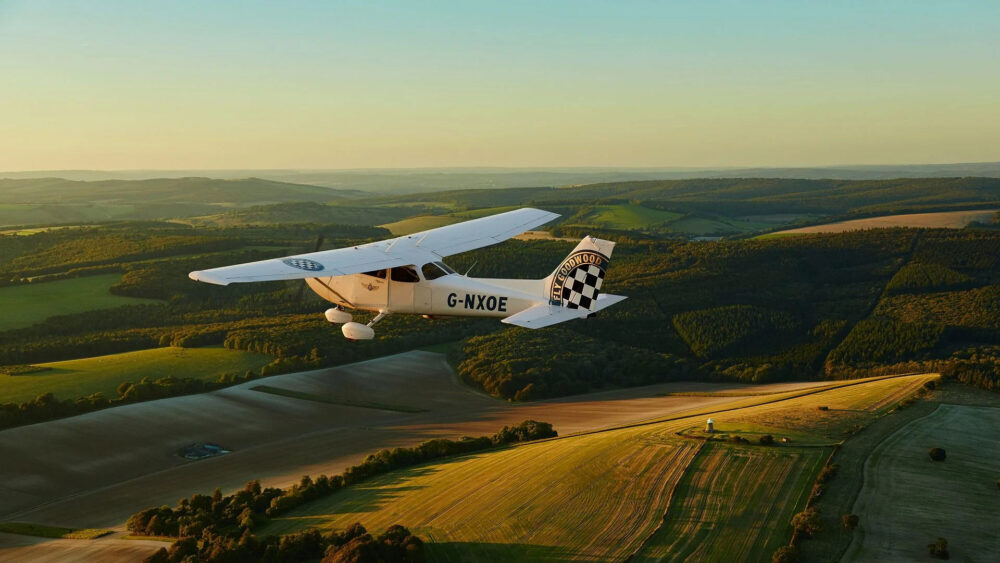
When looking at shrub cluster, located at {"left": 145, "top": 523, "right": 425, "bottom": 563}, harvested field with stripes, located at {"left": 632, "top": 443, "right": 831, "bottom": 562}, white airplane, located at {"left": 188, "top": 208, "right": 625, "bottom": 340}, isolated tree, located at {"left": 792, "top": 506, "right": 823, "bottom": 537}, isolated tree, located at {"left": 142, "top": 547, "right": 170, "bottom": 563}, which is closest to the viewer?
shrub cluster, located at {"left": 145, "top": 523, "right": 425, "bottom": 563}

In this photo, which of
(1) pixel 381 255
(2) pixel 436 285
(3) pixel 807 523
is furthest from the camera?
(2) pixel 436 285

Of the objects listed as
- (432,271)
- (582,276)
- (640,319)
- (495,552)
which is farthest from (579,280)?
(640,319)

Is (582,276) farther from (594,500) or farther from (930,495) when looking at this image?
(930,495)

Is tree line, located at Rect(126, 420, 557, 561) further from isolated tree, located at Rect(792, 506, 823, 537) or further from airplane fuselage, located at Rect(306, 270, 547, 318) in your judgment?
isolated tree, located at Rect(792, 506, 823, 537)

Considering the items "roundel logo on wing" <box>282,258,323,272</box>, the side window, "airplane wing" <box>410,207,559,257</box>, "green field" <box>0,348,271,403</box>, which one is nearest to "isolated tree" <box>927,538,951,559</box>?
"airplane wing" <box>410,207,559,257</box>

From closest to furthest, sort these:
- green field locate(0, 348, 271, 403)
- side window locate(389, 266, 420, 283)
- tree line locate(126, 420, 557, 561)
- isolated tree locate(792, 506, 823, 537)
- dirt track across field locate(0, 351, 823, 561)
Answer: tree line locate(126, 420, 557, 561), isolated tree locate(792, 506, 823, 537), side window locate(389, 266, 420, 283), dirt track across field locate(0, 351, 823, 561), green field locate(0, 348, 271, 403)

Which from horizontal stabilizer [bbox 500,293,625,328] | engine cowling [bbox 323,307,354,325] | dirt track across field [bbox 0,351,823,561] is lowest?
dirt track across field [bbox 0,351,823,561]

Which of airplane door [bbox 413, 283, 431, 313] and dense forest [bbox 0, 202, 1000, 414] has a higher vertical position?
airplane door [bbox 413, 283, 431, 313]
